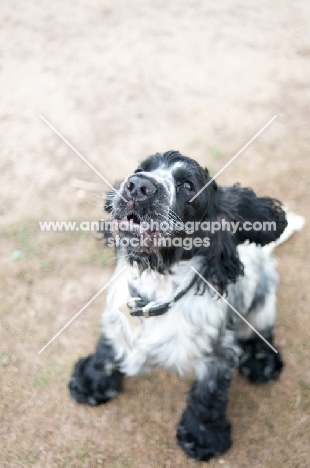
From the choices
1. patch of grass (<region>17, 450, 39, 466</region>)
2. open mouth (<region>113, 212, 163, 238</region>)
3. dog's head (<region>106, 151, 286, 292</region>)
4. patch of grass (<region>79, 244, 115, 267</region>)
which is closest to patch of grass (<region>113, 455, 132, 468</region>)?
patch of grass (<region>17, 450, 39, 466</region>)

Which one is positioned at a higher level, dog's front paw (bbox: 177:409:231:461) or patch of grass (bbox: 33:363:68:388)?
dog's front paw (bbox: 177:409:231:461)

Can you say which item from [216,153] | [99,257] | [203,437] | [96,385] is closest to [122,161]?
[216,153]

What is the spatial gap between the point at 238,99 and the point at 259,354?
3.71 m

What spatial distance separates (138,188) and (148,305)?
879 millimetres

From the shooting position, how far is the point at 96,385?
3.53 metres

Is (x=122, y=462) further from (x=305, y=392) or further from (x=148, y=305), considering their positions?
(x=305, y=392)

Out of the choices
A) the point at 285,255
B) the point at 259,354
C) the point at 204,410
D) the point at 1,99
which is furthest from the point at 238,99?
the point at 204,410

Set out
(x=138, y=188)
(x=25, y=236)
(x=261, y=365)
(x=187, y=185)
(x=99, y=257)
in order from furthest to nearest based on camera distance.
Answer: (x=25, y=236) → (x=99, y=257) → (x=261, y=365) → (x=187, y=185) → (x=138, y=188)

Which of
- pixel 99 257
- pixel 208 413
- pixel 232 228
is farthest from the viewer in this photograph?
pixel 99 257

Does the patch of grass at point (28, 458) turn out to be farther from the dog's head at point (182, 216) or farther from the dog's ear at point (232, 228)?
the dog's ear at point (232, 228)

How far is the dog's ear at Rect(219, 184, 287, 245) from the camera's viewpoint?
2875 millimetres

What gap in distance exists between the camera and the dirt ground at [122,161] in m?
3.48

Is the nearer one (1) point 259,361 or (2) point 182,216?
(2) point 182,216

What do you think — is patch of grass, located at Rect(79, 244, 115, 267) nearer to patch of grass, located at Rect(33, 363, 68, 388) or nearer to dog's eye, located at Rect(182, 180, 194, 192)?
patch of grass, located at Rect(33, 363, 68, 388)
